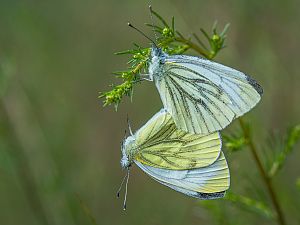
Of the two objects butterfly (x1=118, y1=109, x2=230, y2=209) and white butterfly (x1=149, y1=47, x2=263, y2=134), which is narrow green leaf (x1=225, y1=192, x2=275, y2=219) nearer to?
butterfly (x1=118, y1=109, x2=230, y2=209)

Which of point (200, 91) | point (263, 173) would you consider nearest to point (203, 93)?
point (200, 91)

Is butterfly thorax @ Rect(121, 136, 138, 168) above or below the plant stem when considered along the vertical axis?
above

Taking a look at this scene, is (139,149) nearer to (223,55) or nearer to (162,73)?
(162,73)

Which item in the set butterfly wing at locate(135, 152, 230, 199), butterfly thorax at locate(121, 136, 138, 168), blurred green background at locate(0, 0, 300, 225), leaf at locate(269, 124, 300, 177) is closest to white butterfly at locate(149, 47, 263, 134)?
butterfly wing at locate(135, 152, 230, 199)

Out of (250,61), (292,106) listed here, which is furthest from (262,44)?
(292,106)

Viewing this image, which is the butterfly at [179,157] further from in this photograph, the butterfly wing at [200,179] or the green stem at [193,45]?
the green stem at [193,45]
